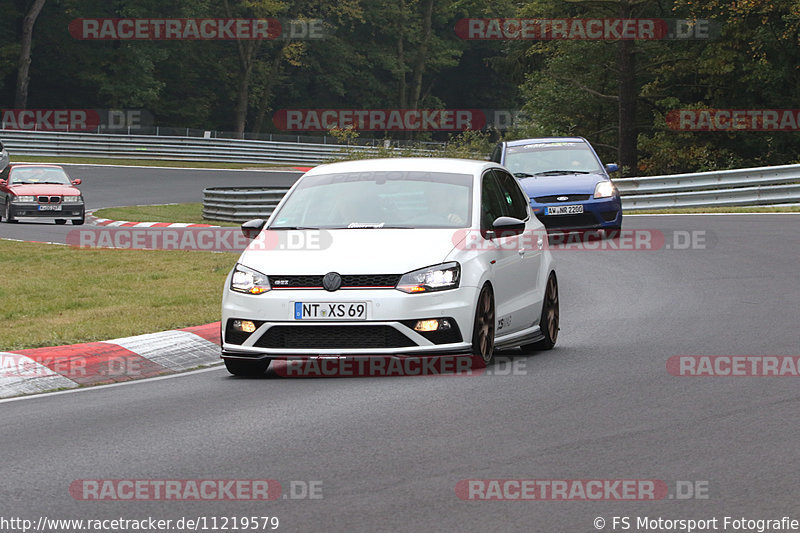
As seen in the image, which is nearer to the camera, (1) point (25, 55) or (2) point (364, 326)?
(2) point (364, 326)

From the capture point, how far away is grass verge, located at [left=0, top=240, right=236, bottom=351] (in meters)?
12.4

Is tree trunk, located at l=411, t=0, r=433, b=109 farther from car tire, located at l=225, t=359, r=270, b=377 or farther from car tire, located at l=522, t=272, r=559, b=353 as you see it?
car tire, located at l=225, t=359, r=270, b=377

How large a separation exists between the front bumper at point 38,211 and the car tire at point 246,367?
2154 centimetres

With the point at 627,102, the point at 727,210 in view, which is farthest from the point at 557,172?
the point at 627,102

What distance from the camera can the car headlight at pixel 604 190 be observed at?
2144 centimetres

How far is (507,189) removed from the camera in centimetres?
1190

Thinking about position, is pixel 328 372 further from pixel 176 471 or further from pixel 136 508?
pixel 136 508

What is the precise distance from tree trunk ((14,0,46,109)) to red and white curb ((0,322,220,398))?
202 ft

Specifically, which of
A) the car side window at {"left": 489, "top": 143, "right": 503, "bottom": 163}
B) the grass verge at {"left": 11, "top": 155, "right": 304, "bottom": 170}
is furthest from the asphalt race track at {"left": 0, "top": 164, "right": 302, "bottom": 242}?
the car side window at {"left": 489, "top": 143, "right": 503, "bottom": 163}

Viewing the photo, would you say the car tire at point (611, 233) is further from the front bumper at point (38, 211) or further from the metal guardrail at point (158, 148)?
the metal guardrail at point (158, 148)

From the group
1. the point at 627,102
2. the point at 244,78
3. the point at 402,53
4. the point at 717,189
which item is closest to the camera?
the point at 717,189

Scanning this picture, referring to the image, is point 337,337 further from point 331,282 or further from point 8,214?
point 8,214

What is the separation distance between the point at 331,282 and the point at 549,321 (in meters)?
2.62

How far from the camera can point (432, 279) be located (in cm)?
965
